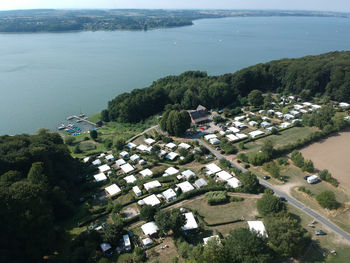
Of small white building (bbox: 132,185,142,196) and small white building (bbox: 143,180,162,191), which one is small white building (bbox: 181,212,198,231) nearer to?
small white building (bbox: 143,180,162,191)

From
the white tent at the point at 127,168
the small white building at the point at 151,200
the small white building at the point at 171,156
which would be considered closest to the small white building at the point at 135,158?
the white tent at the point at 127,168

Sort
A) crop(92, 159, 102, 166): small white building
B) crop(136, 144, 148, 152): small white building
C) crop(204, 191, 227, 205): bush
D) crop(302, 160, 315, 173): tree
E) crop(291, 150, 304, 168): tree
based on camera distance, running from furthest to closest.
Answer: crop(136, 144, 148, 152): small white building < crop(92, 159, 102, 166): small white building < crop(291, 150, 304, 168): tree < crop(302, 160, 315, 173): tree < crop(204, 191, 227, 205): bush

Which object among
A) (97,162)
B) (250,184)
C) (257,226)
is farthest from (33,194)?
(250,184)

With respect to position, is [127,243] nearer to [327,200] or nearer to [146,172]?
[146,172]

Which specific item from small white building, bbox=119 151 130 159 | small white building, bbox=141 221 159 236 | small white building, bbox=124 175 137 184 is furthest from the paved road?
small white building, bbox=119 151 130 159

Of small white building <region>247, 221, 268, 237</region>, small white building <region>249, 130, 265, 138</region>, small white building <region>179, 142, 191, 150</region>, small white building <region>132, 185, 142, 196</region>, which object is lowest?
small white building <region>132, 185, 142, 196</region>

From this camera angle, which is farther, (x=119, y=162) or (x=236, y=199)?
(x=119, y=162)
